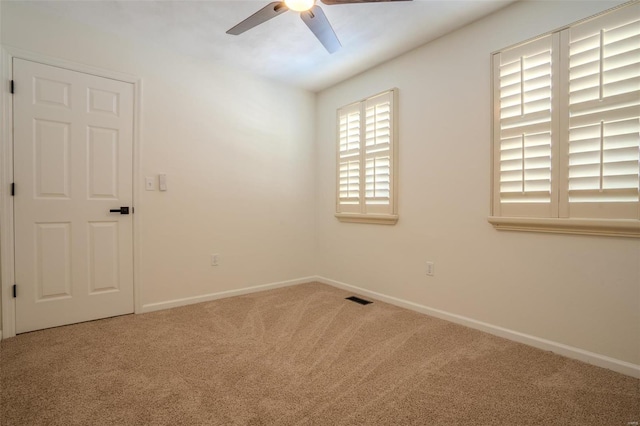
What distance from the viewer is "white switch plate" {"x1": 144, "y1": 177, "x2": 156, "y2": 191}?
2924mm

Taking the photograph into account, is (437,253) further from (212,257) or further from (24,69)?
(24,69)

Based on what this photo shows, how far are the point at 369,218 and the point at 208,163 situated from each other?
1827 mm

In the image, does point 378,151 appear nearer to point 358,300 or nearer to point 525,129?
point 525,129

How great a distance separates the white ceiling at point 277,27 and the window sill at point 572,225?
1628 mm

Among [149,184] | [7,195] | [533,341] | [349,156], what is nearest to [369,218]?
[349,156]

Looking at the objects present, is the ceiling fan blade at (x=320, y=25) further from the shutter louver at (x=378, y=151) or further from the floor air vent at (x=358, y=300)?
the floor air vent at (x=358, y=300)

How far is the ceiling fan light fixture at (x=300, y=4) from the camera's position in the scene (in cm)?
187

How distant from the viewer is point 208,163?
3293 mm

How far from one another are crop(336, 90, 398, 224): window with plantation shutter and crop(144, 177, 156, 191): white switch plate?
202 cm

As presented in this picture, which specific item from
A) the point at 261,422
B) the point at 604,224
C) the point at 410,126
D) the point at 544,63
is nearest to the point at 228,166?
the point at 410,126

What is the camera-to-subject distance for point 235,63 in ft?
10.9

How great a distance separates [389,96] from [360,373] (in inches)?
101

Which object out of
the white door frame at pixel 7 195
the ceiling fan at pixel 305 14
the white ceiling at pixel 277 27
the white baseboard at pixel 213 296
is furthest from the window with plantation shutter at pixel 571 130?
the white door frame at pixel 7 195

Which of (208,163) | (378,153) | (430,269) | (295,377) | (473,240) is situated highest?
(378,153)
